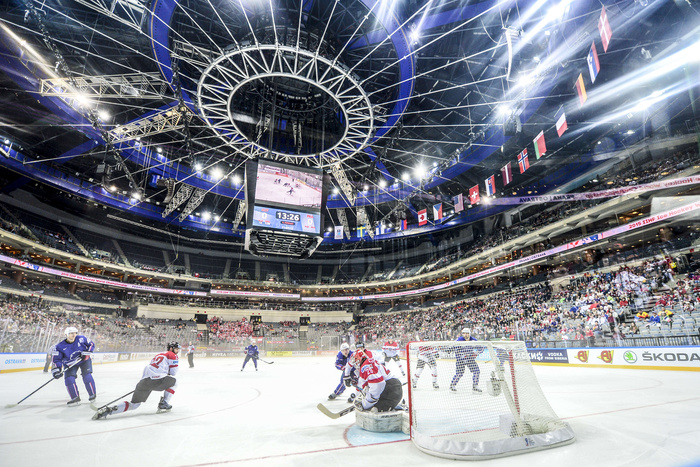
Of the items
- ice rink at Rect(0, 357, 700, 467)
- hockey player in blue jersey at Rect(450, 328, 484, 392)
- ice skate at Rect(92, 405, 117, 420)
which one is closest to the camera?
ice rink at Rect(0, 357, 700, 467)

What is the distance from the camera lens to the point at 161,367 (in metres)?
6.63

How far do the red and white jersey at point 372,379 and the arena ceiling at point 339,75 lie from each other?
33.7 ft

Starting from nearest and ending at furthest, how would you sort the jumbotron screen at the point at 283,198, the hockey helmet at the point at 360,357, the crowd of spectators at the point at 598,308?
the hockey helmet at the point at 360,357, the jumbotron screen at the point at 283,198, the crowd of spectators at the point at 598,308

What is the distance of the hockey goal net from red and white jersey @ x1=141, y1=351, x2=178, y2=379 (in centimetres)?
484

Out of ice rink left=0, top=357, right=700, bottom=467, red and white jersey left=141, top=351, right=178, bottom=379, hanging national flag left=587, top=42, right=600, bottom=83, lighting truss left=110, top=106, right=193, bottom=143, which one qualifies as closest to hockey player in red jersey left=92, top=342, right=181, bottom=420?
red and white jersey left=141, top=351, right=178, bottom=379

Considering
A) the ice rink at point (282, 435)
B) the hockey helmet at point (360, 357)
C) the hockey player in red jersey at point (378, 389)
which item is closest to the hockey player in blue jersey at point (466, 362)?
the hockey player in red jersey at point (378, 389)

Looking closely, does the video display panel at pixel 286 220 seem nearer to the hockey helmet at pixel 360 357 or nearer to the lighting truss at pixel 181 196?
the hockey helmet at pixel 360 357

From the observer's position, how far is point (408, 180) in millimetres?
28438

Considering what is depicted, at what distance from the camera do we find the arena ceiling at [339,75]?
535 inches

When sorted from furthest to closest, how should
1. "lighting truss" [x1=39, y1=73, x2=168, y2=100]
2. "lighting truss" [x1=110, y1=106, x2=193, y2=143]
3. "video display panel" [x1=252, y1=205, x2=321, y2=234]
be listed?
"lighting truss" [x1=110, y1=106, x2=193, y2=143] < "lighting truss" [x1=39, y1=73, x2=168, y2=100] < "video display panel" [x1=252, y1=205, x2=321, y2=234]

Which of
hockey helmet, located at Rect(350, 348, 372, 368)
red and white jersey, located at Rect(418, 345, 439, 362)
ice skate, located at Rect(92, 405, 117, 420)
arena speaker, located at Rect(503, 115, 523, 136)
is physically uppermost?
arena speaker, located at Rect(503, 115, 523, 136)

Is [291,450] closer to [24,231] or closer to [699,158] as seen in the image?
[699,158]

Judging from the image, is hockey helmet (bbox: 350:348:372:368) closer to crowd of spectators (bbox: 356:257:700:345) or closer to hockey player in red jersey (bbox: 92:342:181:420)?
hockey player in red jersey (bbox: 92:342:181:420)

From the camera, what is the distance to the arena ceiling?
44.6ft
